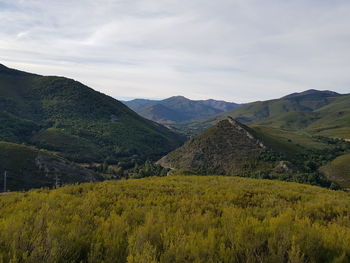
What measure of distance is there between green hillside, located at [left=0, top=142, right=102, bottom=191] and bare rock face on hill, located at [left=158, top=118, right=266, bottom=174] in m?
28.5

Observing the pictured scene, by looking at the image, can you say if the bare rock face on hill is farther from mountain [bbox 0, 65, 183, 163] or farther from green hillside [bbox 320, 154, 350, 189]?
mountain [bbox 0, 65, 183, 163]

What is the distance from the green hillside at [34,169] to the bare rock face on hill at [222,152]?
2845 cm

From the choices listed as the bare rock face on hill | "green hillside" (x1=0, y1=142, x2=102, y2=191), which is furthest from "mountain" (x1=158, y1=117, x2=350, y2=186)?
"green hillside" (x1=0, y1=142, x2=102, y2=191)

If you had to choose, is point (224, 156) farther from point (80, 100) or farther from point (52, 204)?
point (80, 100)

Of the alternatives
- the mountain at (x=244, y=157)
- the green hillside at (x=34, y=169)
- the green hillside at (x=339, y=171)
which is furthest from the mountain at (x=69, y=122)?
the green hillside at (x=339, y=171)

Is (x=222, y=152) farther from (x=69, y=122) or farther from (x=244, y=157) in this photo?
(x=69, y=122)

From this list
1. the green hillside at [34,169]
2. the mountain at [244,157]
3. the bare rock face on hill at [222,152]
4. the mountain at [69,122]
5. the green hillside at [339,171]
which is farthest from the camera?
the mountain at [69,122]

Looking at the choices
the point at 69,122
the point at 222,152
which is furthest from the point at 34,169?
the point at 69,122

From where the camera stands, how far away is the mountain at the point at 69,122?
11339 centimetres

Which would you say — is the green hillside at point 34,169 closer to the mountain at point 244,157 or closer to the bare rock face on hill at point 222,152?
the mountain at point 244,157

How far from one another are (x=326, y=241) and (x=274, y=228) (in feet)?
3.15

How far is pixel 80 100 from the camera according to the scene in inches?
6811

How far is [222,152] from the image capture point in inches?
3282

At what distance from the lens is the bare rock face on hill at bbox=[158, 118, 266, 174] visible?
7628 centimetres
